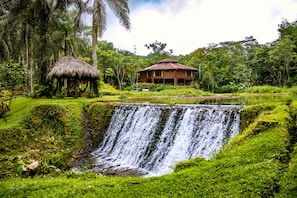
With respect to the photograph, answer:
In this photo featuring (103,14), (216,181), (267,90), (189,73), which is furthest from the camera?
(189,73)

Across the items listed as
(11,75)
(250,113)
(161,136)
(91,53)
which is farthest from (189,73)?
(250,113)

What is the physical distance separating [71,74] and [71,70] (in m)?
0.22

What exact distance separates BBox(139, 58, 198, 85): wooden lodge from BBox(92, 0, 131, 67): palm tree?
18501 millimetres

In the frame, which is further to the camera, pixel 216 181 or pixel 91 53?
pixel 91 53

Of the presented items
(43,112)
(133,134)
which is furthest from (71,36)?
(133,134)

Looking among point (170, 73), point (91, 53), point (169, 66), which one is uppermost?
point (91, 53)

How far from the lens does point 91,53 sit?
31.4m

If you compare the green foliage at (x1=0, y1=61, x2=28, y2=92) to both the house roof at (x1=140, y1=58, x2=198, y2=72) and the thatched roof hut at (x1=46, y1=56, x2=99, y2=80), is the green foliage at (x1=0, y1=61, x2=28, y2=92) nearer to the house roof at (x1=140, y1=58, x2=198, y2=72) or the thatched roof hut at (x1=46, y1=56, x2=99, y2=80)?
the thatched roof hut at (x1=46, y1=56, x2=99, y2=80)

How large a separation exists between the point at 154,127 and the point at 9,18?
38.6 feet

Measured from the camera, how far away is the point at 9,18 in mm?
16484

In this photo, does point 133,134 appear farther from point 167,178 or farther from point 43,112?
point 167,178

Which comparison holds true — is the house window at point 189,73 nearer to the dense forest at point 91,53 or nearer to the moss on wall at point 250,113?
the dense forest at point 91,53

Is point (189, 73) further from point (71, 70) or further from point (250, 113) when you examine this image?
point (250, 113)

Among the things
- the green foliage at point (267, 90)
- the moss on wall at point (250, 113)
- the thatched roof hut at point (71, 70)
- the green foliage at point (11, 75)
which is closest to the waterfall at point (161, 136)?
the moss on wall at point (250, 113)
